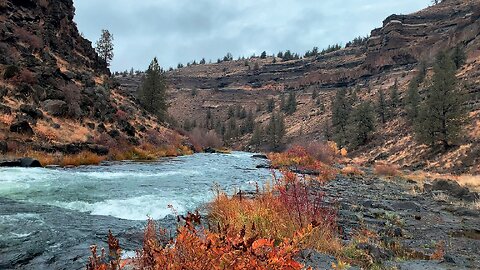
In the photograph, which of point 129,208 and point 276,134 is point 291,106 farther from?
point 129,208

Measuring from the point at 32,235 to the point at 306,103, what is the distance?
121829 millimetres

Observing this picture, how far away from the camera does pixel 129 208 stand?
9.35m

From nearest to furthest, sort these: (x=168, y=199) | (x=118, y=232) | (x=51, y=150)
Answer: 1. (x=118, y=232)
2. (x=168, y=199)
3. (x=51, y=150)

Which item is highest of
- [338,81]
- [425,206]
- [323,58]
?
[323,58]

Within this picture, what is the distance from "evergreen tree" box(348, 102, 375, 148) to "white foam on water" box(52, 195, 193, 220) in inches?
2159

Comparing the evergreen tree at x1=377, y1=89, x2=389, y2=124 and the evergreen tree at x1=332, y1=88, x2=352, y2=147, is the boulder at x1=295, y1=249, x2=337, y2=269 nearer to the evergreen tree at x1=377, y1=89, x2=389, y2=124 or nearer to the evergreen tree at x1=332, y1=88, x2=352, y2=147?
the evergreen tree at x1=332, y1=88, x2=352, y2=147

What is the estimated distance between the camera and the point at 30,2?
107ft

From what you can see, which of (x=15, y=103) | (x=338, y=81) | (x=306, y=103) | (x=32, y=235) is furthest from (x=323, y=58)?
(x=32, y=235)

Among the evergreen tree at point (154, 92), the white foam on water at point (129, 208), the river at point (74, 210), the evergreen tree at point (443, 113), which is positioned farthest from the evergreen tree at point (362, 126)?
the white foam on water at point (129, 208)

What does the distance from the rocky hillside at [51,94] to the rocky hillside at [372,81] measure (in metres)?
28.6

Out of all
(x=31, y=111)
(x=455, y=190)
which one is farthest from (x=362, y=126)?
(x=31, y=111)

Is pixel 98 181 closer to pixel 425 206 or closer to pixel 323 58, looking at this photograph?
pixel 425 206

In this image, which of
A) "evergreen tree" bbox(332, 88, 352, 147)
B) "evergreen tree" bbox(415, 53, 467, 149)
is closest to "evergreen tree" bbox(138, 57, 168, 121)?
"evergreen tree" bbox(332, 88, 352, 147)

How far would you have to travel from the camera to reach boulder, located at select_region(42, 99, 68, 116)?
74.0 ft
